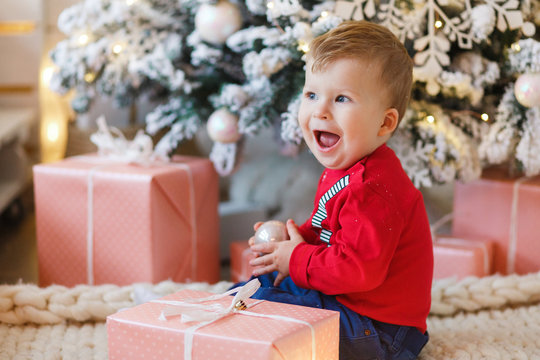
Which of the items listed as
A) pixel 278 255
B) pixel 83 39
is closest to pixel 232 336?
pixel 278 255

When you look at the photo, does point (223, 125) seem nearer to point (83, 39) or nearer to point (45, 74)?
point (83, 39)

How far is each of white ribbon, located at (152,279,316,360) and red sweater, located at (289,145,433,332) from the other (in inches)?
4.0

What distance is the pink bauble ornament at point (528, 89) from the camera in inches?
45.0

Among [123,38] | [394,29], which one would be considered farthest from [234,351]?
[123,38]

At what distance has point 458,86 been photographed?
119cm

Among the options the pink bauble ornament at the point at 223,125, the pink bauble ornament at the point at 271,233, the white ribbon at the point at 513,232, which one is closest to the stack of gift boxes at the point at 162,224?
the white ribbon at the point at 513,232

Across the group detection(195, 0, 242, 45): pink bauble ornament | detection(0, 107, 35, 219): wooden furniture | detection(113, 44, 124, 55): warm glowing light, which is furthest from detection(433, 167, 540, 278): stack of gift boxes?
detection(0, 107, 35, 219): wooden furniture

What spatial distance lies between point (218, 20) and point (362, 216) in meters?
0.63

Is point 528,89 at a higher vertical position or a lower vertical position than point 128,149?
higher

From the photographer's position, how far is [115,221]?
1286mm

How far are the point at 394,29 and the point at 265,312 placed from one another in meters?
0.64

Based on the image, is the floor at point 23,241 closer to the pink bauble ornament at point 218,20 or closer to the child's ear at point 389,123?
the pink bauble ornament at point 218,20

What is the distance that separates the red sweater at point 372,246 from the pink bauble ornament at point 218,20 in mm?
497

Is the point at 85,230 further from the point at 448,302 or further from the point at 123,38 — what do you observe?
the point at 448,302
